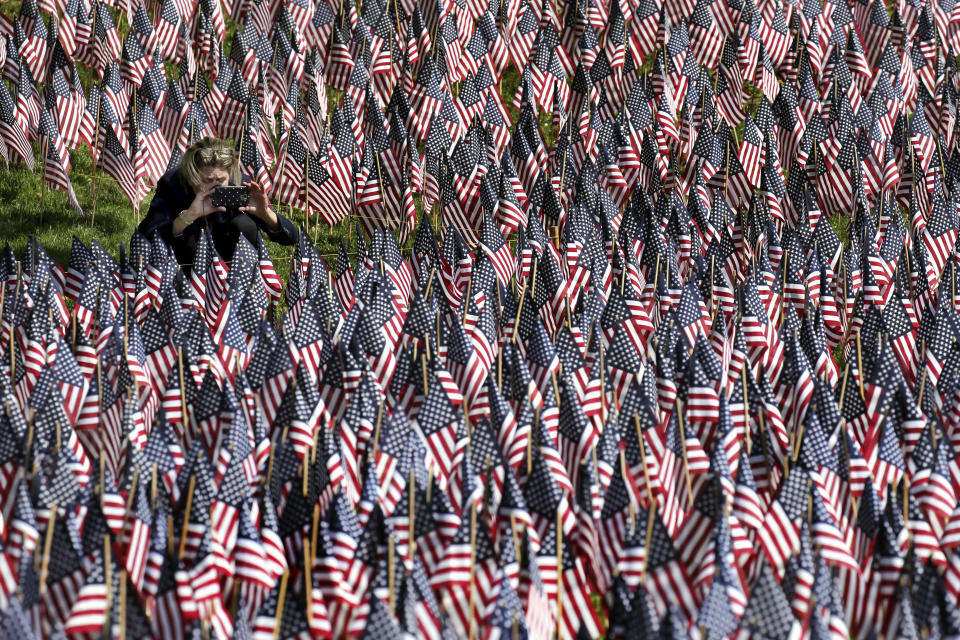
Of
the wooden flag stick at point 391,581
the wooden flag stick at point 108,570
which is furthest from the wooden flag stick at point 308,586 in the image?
the wooden flag stick at point 108,570

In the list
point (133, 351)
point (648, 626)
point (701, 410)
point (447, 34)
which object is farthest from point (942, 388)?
point (447, 34)

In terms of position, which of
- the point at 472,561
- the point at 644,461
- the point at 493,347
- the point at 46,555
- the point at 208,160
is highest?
the point at 208,160

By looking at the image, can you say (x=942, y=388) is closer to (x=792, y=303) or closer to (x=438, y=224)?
(x=792, y=303)

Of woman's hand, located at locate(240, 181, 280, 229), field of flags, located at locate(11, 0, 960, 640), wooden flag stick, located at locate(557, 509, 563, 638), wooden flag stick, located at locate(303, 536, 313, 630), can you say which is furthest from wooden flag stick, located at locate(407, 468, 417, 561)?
woman's hand, located at locate(240, 181, 280, 229)

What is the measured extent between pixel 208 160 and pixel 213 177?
0.15m

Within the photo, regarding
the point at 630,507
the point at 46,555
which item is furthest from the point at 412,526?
the point at 46,555

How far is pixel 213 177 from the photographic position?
11.0 m

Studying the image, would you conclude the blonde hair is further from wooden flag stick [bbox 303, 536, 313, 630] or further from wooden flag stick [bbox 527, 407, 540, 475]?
wooden flag stick [bbox 303, 536, 313, 630]

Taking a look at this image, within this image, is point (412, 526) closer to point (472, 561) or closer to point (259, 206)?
point (472, 561)

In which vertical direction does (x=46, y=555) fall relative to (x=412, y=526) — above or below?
below

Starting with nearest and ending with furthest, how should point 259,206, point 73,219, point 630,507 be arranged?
point 630,507 → point 259,206 → point 73,219

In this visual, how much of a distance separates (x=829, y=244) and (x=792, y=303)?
125 cm

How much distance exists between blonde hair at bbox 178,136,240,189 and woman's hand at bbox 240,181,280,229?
0.49 feet

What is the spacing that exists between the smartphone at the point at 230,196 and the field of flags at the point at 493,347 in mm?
450
